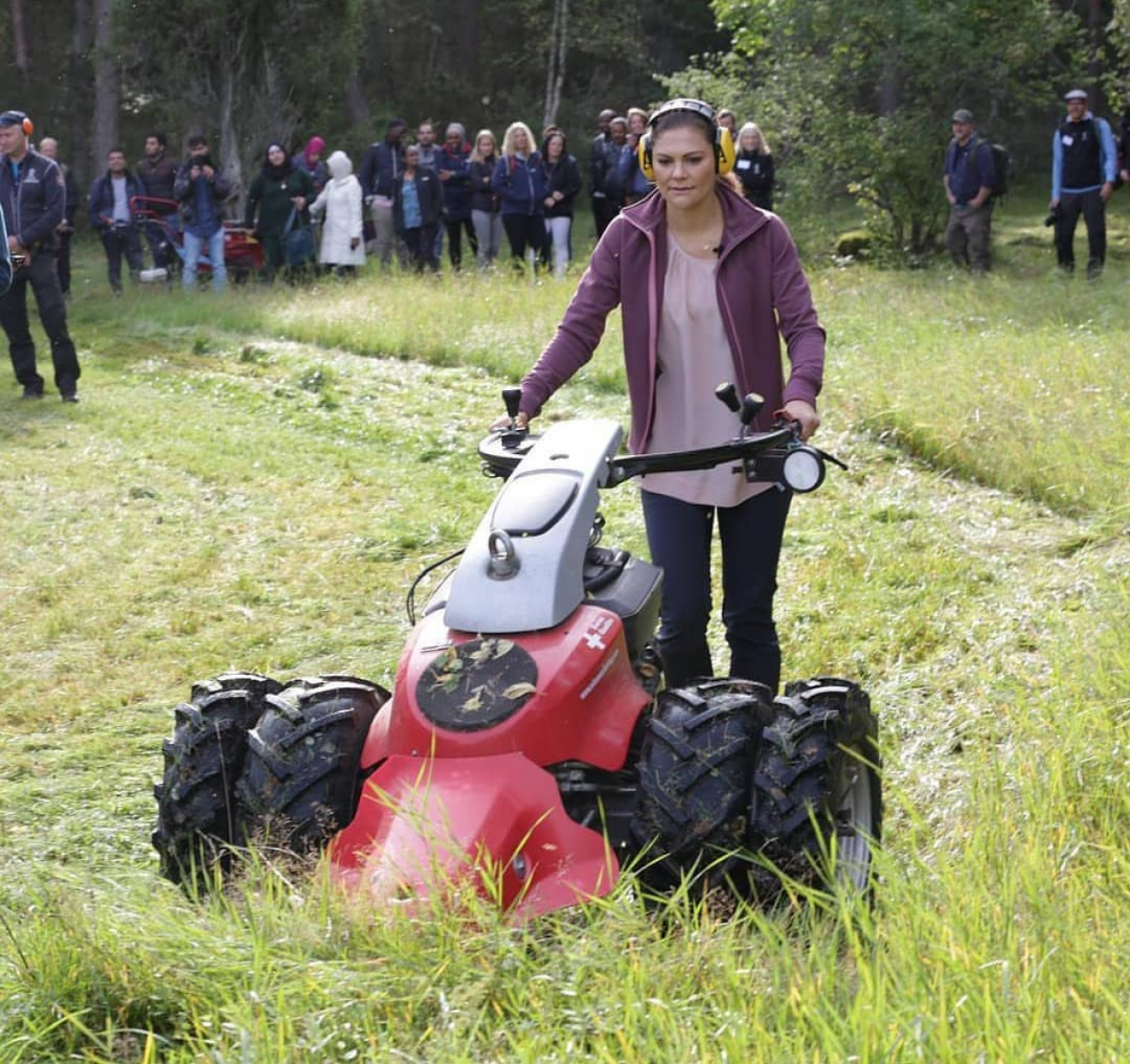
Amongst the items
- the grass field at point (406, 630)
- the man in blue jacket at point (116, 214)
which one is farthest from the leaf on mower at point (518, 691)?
the man in blue jacket at point (116, 214)

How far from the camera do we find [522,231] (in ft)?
Answer: 65.3

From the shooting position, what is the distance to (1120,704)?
4738 mm

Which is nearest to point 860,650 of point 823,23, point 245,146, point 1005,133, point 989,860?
point 989,860

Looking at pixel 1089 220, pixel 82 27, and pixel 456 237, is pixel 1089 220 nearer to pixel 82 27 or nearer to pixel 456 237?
pixel 456 237

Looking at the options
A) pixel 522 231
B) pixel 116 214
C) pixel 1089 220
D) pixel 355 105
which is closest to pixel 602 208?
pixel 522 231

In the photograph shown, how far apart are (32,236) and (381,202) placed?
31.2 ft

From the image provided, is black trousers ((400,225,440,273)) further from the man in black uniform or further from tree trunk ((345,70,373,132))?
tree trunk ((345,70,373,132))

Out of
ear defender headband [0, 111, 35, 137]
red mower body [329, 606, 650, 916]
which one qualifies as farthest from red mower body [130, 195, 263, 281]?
red mower body [329, 606, 650, 916]

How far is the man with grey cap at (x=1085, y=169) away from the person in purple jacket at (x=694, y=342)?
14037 millimetres

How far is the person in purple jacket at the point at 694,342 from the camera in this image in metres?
4.77

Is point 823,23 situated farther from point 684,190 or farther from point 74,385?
point 684,190

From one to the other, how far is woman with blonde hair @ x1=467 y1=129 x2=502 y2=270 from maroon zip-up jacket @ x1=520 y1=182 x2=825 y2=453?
1524 cm

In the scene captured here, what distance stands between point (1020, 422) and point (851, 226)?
1738 centimetres

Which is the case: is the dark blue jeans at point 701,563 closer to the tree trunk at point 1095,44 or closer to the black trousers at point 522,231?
the black trousers at point 522,231
